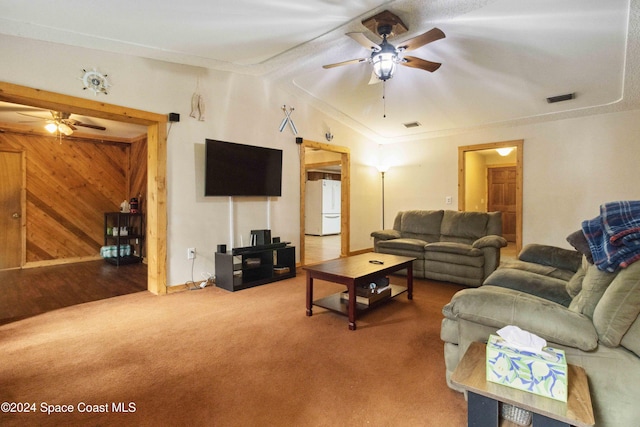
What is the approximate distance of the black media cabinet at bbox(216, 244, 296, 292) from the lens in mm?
4070

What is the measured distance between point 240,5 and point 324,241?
258 inches

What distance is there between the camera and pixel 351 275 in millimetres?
2859

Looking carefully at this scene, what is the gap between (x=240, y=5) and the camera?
8.64 feet

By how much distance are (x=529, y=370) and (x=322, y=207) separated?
865 cm

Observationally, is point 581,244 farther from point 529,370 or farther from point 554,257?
point 554,257

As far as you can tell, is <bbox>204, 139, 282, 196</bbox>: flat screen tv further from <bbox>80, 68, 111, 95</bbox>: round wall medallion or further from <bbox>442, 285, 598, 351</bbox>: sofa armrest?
<bbox>442, 285, 598, 351</bbox>: sofa armrest

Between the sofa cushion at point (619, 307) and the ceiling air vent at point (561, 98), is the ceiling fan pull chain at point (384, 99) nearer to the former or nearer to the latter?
the ceiling air vent at point (561, 98)

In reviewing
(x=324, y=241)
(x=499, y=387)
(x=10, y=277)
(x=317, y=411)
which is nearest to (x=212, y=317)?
(x=317, y=411)

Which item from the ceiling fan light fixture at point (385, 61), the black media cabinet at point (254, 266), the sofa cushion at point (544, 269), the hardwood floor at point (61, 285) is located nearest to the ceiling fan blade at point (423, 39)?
the ceiling fan light fixture at point (385, 61)

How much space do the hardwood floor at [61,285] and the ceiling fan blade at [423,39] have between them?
13.6 feet

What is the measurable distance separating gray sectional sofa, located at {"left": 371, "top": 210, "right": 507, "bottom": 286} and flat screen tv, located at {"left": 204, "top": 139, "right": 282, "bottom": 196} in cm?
193

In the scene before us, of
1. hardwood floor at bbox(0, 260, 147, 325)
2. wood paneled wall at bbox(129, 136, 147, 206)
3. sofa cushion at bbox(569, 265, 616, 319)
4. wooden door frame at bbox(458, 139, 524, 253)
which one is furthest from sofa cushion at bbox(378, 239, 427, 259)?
wood paneled wall at bbox(129, 136, 147, 206)

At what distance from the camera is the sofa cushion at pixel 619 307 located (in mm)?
1350

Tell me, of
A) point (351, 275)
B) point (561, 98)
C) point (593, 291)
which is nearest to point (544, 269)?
point (593, 291)
